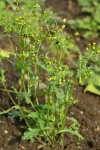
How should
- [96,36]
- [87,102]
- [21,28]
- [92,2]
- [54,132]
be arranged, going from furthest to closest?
[92,2] → [96,36] → [87,102] → [54,132] → [21,28]

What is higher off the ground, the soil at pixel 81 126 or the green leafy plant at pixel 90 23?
the green leafy plant at pixel 90 23

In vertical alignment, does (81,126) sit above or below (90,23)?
below

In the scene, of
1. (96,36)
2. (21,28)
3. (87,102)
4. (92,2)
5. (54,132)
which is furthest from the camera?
(92,2)

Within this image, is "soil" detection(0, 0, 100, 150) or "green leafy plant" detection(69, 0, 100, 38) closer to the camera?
"soil" detection(0, 0, 100, 150)

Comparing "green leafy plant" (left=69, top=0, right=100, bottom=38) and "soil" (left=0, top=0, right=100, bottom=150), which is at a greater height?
"green leafy plant" (left=69, top=0, right=100, bottom=38)

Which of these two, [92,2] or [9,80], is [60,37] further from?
[92,2]

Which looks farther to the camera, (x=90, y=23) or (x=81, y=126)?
(x=90, y=23)

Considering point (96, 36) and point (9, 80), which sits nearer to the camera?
point (9, 80)

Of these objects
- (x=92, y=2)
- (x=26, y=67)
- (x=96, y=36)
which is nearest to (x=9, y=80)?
(x=26, y=67)

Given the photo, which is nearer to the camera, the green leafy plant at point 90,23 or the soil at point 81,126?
the soil at point 81,126

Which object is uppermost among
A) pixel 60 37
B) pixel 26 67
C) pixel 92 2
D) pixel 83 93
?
pixel 92 2

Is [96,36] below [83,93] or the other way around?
the other way around
